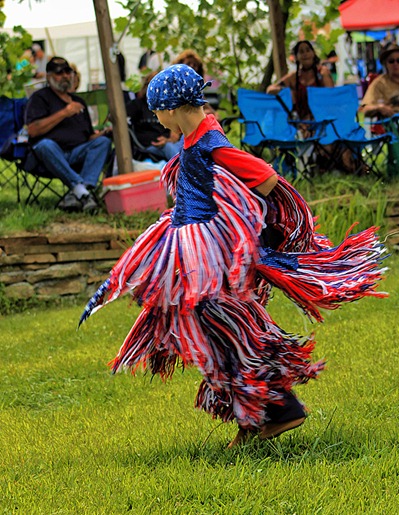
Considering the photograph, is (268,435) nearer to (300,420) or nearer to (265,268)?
(300,420)

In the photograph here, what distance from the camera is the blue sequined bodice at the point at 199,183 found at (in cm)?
396

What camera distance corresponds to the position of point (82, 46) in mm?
18531

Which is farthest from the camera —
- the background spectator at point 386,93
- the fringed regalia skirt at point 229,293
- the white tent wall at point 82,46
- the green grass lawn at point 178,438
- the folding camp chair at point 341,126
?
the white tent wall at point 82,46

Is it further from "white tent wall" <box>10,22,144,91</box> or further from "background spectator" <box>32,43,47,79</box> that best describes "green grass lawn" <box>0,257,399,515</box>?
"white tent wall" <box>10,22,144,91</box>

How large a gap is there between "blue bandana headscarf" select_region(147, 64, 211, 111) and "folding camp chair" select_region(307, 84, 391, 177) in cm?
619

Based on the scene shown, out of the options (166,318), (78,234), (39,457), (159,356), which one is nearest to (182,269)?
(166,318)

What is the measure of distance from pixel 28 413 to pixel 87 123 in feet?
16.1

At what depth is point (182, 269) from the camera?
151 inches

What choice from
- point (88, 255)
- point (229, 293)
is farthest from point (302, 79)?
point (229, 293)

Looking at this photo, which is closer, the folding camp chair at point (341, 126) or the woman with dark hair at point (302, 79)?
the folding camp chair at point (341, 126)

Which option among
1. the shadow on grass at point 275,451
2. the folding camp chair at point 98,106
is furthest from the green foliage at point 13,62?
the shadow on grass at point 275,451

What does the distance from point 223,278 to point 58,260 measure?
486 centimetres

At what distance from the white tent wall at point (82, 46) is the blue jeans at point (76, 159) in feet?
28.5

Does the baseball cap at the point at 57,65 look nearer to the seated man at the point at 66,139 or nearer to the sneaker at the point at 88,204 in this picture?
the seated man at the point at 66,139
